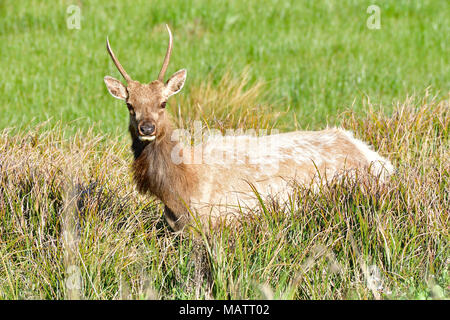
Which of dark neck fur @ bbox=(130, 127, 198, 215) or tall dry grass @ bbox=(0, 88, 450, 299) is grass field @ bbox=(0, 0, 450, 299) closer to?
tall dry grass @ bbox=(0, 88, 450, 299)

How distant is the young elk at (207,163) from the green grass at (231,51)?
197 centimetres

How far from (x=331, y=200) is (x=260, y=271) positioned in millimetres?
940

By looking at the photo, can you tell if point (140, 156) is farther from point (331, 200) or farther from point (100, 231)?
point (331, 200)

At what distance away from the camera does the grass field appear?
467 cm

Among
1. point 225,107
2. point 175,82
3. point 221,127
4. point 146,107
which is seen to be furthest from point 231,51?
point 146,107

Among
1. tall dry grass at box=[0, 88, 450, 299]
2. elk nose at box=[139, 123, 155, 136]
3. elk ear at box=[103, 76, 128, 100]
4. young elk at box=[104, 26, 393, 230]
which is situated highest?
elk ear at box=[103, 76, 128, 100]

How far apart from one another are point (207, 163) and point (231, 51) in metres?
5.30

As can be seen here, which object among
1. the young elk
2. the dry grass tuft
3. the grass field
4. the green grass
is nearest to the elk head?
the young elk

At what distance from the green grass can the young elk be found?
197 cm

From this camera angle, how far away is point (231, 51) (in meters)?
10.8

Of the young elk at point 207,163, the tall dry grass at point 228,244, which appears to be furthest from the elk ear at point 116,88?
the tall dry grass at point 228,244

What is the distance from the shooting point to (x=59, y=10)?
12695mm
